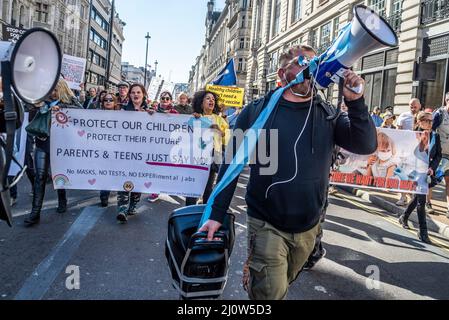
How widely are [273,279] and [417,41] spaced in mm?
15115

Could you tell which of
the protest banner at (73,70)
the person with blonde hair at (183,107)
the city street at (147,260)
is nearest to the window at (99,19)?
the protest banner at (73,70)

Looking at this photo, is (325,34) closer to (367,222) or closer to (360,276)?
(367,222)

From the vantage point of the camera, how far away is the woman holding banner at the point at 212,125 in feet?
19.3

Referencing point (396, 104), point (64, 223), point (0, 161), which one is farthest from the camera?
point (396, 104)

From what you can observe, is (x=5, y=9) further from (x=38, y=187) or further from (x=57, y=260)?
(x=57, y=260)

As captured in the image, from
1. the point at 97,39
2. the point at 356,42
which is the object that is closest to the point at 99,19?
the point at 97,39

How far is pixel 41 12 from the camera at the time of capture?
5056 centimetres

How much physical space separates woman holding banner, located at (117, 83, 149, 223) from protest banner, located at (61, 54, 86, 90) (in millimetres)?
9587

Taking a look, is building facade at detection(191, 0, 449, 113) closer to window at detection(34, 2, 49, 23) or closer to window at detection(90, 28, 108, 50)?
window at detection(34, 2, 49, 23)

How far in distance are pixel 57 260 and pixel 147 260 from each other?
876 millimetres

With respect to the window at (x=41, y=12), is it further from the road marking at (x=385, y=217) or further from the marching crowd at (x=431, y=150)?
the marching crowd at (x=431, y=150)

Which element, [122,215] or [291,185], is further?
[122,215]
